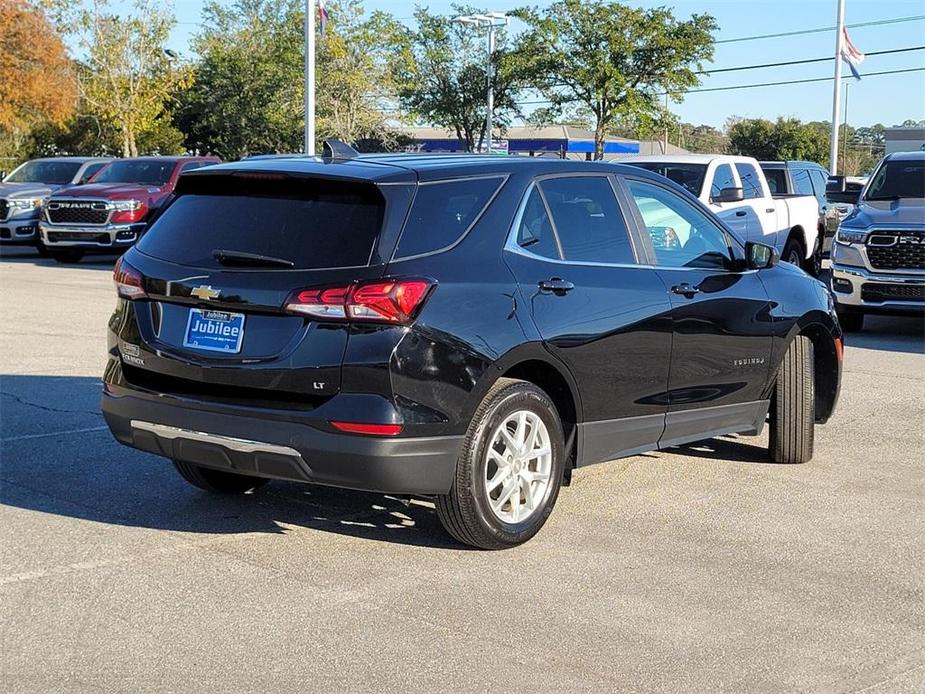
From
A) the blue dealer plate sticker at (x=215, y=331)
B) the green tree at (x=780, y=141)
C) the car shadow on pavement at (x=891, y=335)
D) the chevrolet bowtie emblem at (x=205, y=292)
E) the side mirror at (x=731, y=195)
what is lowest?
the car shadow on pavement at (x=891, y=335)

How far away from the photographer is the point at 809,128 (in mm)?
93562

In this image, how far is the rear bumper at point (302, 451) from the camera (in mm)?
5199

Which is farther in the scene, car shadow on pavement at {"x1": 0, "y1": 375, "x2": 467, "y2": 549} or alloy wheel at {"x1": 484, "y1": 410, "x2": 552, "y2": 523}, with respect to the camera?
car shadow on pavement at {"x1": 0, "y1": 375, "x2": 467, "y2": 549}

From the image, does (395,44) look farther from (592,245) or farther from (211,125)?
(592,245)

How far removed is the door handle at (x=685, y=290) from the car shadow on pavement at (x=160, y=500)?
1740 millimetres

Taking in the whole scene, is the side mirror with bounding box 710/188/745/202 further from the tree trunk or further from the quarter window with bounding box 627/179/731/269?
the tree trunk

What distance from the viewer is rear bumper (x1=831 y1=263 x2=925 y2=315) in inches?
537

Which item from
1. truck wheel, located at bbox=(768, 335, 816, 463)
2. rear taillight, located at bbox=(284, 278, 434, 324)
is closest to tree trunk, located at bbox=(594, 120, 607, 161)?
truck wheel, located at bbox=(768, 335, 816, 463)

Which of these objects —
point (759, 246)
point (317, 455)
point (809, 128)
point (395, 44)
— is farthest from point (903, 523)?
point (809, 128)

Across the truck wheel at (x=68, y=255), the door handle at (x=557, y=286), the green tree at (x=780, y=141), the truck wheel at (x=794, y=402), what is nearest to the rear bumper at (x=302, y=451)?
the door handle at (x=557, y=286)

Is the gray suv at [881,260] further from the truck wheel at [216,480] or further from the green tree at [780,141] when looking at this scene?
the green tree at [780,141]

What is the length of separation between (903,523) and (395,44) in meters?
48.0

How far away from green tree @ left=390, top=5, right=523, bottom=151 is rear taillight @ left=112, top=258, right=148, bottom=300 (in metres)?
43.9

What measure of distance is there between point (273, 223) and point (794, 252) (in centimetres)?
1475
